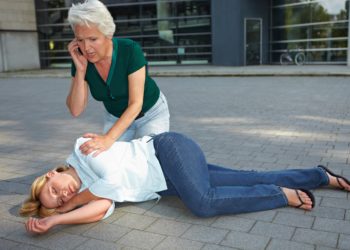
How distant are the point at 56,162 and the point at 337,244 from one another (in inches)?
132

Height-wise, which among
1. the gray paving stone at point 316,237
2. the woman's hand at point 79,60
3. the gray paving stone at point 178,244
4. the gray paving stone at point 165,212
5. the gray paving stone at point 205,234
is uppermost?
the woman's hand at point 79,60

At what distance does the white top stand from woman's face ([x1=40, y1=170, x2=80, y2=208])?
0.24 ft

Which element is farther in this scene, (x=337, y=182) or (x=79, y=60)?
(x=337, y=182)

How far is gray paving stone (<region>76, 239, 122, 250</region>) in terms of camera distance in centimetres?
285

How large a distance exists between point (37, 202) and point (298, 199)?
1.93m

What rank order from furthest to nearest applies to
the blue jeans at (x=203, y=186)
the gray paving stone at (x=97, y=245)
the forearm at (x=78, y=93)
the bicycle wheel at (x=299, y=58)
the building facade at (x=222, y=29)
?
the bicycle wheel at (x=299, y=58) → the building facade at (x=222, y=29) → the forearm at (x=78, y=93) → the blue jeans at (x=203, y=186) → the gray paving stone at (x=97, y=245)

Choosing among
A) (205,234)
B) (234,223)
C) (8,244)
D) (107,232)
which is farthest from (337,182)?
(8,244)

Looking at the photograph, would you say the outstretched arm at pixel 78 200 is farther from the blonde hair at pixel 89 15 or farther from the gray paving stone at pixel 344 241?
the gray paving stone at pixel 344 241

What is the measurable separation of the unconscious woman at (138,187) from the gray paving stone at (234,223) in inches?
2.2

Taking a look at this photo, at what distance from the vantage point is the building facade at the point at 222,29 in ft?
70.4

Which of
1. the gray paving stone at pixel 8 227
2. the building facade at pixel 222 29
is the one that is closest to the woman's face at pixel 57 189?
the gray paving stone at pixel 8 227

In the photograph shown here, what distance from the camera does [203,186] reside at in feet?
10.2

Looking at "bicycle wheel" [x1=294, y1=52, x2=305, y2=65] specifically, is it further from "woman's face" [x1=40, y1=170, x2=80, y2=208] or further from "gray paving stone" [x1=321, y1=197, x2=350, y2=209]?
"woman's face" [x1=40, y1=170, x2=80, y2=208]

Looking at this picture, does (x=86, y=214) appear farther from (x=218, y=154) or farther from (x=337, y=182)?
(x=218, y=154)
